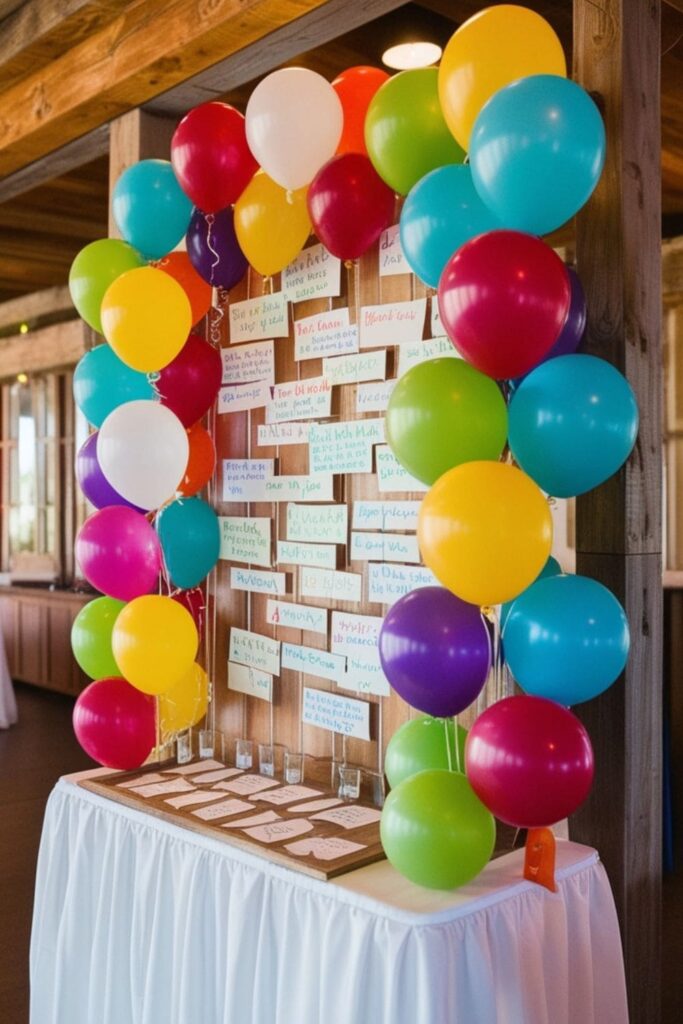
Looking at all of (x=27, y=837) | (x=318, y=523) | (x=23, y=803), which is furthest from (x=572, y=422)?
(x=23, y=803)

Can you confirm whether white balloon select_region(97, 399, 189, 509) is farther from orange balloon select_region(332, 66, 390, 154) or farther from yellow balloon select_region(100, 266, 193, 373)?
orange balloon select_region(332, 66, 390, 154)

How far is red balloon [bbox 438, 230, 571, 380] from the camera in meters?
1.49

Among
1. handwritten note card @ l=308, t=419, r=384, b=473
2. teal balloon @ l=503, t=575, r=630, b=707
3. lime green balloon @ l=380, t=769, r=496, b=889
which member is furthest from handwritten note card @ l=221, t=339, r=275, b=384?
lime green balloon @ l=380, t=769, r=496, b=889

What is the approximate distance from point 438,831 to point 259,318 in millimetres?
1342

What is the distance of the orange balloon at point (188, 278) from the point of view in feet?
7.97

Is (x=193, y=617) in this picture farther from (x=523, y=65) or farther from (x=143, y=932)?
(x=523, y=65)

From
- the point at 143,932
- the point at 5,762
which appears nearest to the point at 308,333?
the point at 143,932

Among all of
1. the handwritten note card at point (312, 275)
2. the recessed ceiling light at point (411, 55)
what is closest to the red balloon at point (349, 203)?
the handwritten note card at point (312, 275)

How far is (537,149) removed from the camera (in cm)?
149

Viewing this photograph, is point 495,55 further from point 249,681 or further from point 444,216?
point 249,681

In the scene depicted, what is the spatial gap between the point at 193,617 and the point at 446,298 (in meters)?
1.28

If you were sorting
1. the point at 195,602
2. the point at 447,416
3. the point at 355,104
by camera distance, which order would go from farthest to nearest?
the point at 195,602
the point at 355,104
the point at 447,416

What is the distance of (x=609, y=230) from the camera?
1.81 meters

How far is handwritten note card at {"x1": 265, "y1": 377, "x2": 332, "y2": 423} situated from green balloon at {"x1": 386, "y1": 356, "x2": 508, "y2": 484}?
0.57 metres
